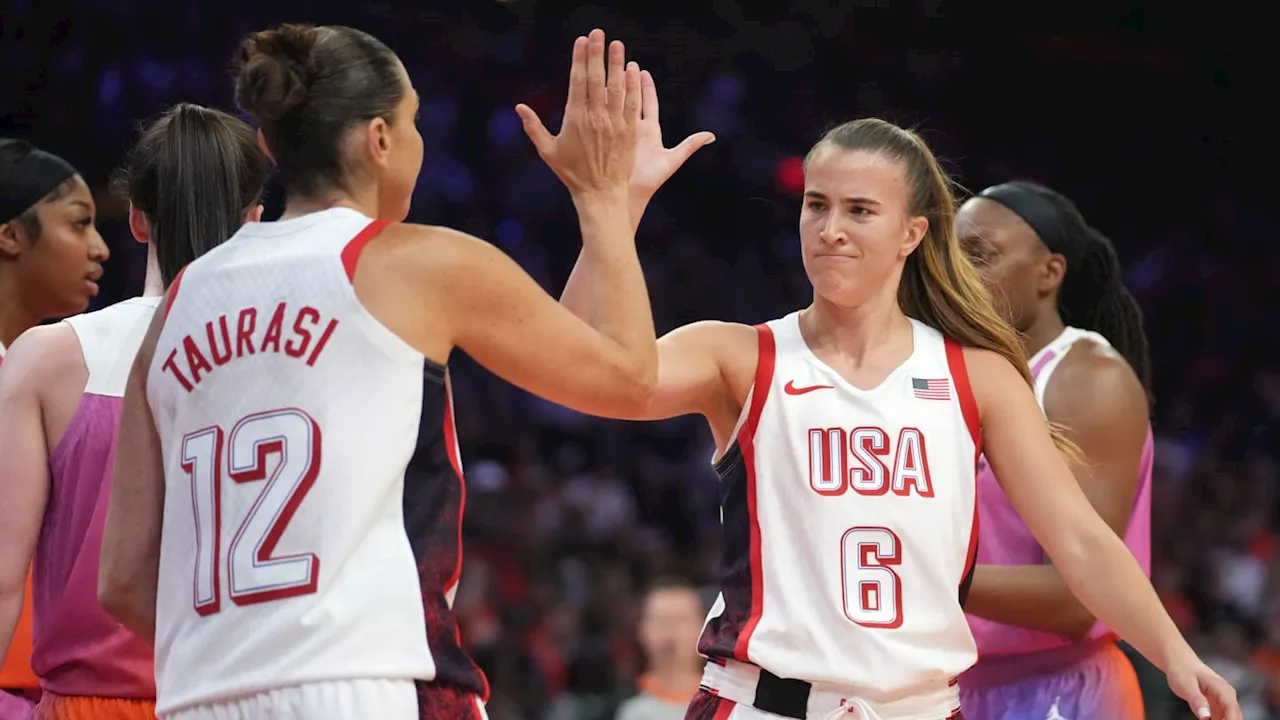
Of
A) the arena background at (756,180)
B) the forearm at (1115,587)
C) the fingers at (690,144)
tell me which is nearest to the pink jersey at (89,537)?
the fingers at (690,144)

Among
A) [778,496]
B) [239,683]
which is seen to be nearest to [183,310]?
[239,683]

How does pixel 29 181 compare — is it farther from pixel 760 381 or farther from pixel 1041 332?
pixel 1041 332

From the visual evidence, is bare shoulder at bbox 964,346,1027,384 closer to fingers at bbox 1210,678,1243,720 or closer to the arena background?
fingers at bbox 1210,678,1243,720

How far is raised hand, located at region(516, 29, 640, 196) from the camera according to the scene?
2.61 metres

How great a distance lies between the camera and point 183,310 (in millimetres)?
2357

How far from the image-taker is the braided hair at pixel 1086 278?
4629 millimetres

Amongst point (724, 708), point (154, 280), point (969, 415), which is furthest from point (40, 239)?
point (969, 415)

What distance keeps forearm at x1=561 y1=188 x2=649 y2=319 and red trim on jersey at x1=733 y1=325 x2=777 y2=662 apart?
1.54ft

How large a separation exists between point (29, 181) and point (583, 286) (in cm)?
171

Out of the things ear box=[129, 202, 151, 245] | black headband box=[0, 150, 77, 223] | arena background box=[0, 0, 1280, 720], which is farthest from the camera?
arena background box=[0, 0, 1280, 720]

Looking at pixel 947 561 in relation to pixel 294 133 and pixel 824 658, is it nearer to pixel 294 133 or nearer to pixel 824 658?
pixel 824 658

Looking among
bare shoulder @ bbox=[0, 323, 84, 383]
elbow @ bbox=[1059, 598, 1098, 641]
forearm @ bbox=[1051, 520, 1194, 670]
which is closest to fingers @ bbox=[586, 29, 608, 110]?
bare shoulder @ bbox=[0, 323, 84, 383]

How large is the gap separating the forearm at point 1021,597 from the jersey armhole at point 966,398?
74cm

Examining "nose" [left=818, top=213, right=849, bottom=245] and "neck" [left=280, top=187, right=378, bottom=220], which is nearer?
"neck" [left=280, top=187, right=378, bottom=220]
